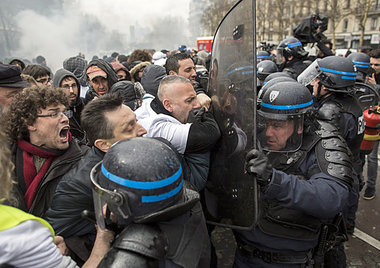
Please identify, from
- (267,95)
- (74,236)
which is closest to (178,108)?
(267,95)

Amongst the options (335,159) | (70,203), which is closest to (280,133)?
(335,159)

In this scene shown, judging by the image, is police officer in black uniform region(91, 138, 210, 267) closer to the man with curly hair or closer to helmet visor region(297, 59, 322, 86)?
the man with curly hair

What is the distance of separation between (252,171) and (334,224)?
985 mm

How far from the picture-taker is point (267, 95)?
1.68 metres

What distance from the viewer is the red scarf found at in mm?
1404

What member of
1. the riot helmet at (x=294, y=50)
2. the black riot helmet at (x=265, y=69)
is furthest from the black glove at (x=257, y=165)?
the riot helmet at (x=294, y=50)

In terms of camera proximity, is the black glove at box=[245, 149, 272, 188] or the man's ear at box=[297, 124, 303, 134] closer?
the black glove at box=[245, 149, 272, 188]

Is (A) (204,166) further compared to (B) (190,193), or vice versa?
(A) (204,166)

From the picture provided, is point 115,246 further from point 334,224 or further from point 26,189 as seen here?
point 334,224

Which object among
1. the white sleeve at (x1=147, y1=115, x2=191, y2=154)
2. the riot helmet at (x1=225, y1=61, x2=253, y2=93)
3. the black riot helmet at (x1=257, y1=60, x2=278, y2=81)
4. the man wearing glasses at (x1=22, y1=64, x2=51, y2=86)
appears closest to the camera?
the riot helmet at (x1=225, y1=61, x2=253, y2=93)

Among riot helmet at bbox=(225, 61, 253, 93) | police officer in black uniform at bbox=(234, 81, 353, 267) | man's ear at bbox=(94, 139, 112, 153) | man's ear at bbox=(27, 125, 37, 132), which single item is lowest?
police officer in black uniform at bbox=(234, 81, 353, 267)

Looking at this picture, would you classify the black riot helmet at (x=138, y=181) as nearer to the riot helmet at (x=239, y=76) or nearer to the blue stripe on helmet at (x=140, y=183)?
the blue stripe on helmet at (x=140, y=183)

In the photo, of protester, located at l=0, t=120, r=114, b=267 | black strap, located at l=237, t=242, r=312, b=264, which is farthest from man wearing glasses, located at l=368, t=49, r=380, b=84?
protester, located at l=0, t=120, r=114, b=267

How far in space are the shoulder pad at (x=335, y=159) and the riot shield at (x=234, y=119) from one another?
0.55 m
